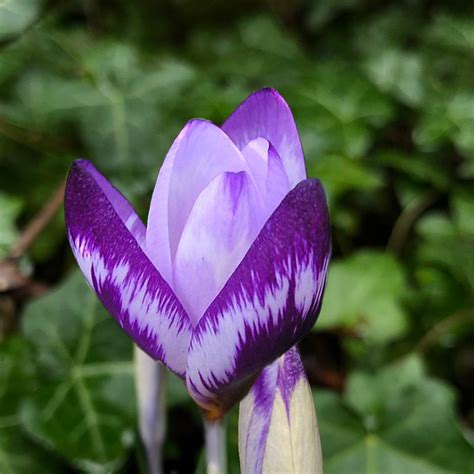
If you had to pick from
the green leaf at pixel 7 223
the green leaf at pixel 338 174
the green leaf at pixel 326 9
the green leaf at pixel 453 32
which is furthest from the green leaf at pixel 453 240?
the green leaf at pixel 326 9

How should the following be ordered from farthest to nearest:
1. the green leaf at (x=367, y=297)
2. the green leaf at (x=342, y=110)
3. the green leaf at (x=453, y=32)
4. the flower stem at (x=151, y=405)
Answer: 1. the green leaf at (x=453, y=32)
2. the green leaf at (x=342, y=110)
3. the green leaf at (x=367, y=297)
4. the flower stem at (x=151, y=405)

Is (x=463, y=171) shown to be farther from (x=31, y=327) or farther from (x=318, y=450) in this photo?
(x=318, y=450)

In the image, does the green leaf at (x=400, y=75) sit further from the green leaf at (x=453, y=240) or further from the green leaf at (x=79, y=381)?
the green leaf at (x=79, y=381)

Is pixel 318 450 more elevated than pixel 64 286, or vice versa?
pixel 64 286

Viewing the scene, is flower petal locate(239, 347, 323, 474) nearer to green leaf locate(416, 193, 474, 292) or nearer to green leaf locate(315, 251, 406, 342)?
green leaf locate(315, 251, 406, 342)

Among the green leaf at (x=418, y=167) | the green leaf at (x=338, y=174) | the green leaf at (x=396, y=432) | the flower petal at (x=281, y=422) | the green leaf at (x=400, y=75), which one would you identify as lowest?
the green leaf at (x=396, y=432)

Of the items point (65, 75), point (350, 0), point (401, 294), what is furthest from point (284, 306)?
point (350, 0)

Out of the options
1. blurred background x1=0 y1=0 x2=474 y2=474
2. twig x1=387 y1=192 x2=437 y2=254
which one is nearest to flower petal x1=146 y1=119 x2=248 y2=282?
blurred background x1=0 y1=0 x2=474 y2=474
